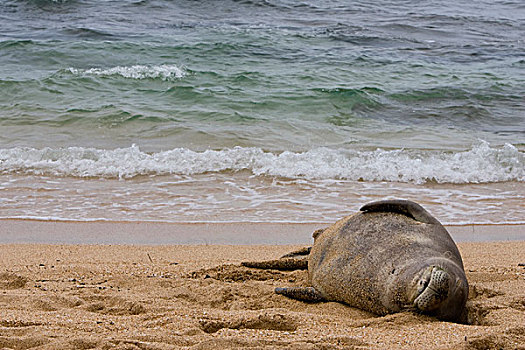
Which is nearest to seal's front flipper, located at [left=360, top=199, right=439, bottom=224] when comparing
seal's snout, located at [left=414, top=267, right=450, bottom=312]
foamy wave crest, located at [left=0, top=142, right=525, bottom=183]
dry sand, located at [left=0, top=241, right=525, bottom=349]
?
dry sand, located at [left=0, top=241, right=525, bottom=349]

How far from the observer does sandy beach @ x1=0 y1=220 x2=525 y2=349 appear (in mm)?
2797

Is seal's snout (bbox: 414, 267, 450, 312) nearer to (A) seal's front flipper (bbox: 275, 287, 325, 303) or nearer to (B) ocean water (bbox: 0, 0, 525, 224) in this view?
(A) seal's front flipper (bbox: 275, 287, 325, 303)

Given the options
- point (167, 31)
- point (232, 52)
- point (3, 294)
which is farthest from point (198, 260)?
point (167, 31)

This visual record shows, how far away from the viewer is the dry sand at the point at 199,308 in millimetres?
2797

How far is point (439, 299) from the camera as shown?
9.48 ft

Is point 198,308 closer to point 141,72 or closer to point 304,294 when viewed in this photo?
point 304,294

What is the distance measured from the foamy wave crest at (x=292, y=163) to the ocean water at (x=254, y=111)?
30 mm

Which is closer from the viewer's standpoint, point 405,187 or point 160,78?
point 405,187

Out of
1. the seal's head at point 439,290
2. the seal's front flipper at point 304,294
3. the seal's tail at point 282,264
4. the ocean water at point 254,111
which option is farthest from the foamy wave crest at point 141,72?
the seal's head at point 439,290

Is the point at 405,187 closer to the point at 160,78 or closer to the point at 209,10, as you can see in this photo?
the point at 160,78

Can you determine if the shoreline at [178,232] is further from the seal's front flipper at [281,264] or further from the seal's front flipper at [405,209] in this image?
the seal's front flipper at [405,209]

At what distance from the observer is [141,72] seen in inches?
527

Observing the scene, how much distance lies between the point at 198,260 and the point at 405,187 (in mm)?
3479

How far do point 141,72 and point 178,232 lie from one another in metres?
8.49
